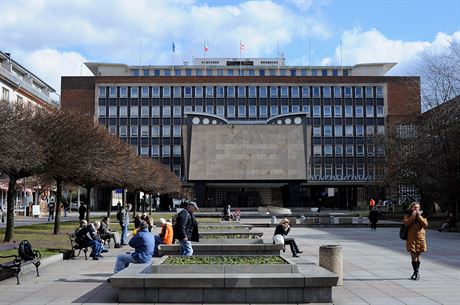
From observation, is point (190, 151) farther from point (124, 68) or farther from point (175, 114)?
point (124, 68)

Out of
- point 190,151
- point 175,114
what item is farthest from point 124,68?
point 190,151

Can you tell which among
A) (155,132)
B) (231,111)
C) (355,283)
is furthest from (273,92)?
(355,283)

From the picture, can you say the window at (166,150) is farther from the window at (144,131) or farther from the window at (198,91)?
the window at (198,91)

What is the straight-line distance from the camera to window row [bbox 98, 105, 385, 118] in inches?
3932

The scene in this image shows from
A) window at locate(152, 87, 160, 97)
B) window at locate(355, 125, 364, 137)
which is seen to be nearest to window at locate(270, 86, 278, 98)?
window at locate(355, 125, 364, 137)

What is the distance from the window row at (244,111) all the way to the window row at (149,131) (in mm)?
1956

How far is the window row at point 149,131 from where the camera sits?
99.8 m

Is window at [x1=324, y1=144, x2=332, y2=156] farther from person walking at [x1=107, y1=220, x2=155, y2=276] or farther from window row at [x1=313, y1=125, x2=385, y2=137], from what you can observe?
person walking at [x1=107, y1=220, x2=155, y2=276]

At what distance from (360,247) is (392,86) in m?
83.3

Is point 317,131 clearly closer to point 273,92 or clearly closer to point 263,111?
point 263,111

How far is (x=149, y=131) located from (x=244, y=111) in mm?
17210

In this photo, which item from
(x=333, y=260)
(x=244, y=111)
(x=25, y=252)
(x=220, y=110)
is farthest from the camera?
(x=244, y=111)

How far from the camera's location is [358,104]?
102 m

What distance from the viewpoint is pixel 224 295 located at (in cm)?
1033
